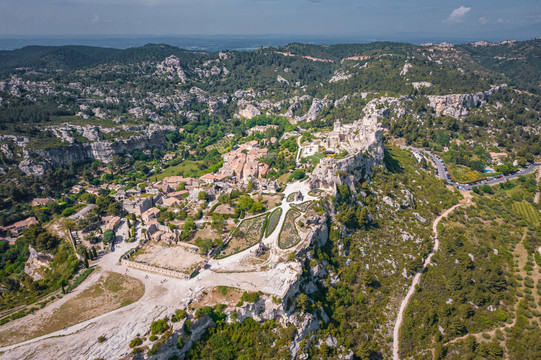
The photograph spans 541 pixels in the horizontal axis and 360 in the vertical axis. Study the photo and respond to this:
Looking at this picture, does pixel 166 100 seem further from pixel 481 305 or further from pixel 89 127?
pixel 481 305

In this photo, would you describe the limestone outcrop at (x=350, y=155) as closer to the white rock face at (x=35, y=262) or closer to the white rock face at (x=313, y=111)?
the white rock face at (x=313, y=111)

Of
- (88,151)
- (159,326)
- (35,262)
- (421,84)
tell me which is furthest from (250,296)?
(421,84)

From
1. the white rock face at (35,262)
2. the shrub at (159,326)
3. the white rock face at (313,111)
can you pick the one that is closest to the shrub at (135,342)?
the shrub at (159,326)

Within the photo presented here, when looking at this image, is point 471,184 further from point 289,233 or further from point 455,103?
point 289,233

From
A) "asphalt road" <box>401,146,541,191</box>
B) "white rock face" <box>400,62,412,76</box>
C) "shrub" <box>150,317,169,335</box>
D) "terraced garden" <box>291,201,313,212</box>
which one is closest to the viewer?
"shrub" <box>150,317,169,335</box>

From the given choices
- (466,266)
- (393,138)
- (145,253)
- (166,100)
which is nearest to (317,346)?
(145,253)

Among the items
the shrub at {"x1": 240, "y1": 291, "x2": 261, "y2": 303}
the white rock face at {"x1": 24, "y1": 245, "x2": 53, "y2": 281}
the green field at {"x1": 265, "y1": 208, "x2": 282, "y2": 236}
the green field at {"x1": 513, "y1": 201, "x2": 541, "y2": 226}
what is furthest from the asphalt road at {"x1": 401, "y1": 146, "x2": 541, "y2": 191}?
the white rock face at {"x1": 24, "y1": 245, "x2": 53, "y2": 281}

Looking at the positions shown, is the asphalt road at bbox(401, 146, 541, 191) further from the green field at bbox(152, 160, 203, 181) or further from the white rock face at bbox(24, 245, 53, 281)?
the white rock face at bbox(24, 245, 53, 281)
